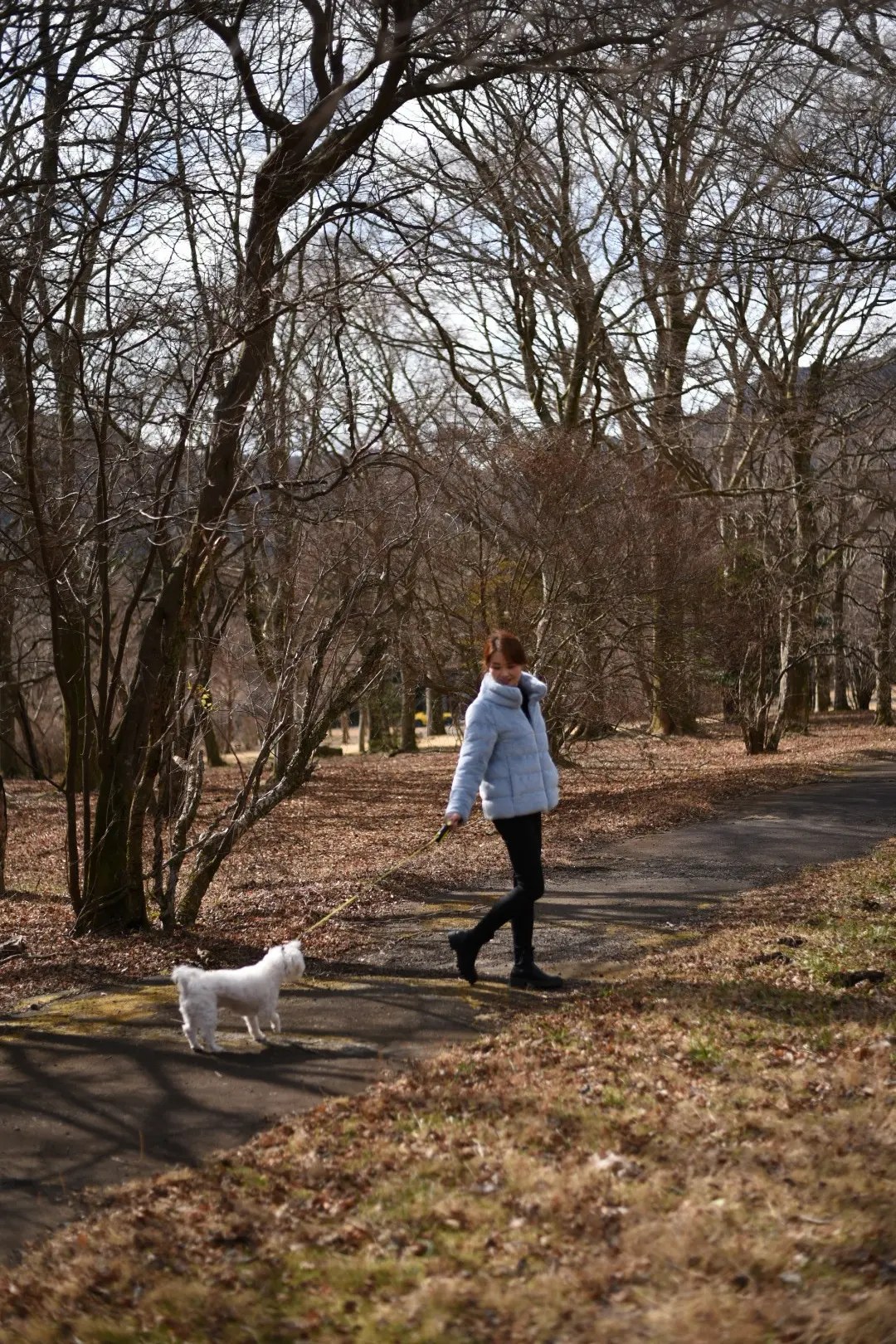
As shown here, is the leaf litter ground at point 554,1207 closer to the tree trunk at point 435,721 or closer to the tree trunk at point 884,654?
the tree trunk at point 884,654

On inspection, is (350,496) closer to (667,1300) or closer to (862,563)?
(667,1300)

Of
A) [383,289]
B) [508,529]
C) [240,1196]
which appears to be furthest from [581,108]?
[240,1196]

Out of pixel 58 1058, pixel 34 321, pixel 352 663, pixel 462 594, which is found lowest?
pixel 58 1058

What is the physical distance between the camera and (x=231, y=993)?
582cm

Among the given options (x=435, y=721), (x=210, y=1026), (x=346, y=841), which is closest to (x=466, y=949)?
(x=210, y=1026)

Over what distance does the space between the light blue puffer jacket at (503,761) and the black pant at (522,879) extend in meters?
0.08

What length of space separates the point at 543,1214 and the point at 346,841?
11.8m

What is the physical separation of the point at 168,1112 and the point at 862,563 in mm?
47393

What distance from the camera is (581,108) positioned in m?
10.9

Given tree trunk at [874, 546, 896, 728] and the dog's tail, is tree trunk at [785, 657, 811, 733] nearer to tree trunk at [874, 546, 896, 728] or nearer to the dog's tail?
tree trunk at [874, 546, 896, 728]

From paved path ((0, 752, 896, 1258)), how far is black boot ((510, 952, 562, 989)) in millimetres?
130

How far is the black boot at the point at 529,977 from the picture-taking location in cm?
696

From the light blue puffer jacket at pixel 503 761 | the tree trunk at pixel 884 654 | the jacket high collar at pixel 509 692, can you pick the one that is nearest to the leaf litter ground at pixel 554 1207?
the light blue puffer jacket at pixel 503 761

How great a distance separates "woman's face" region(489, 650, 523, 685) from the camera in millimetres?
7004
